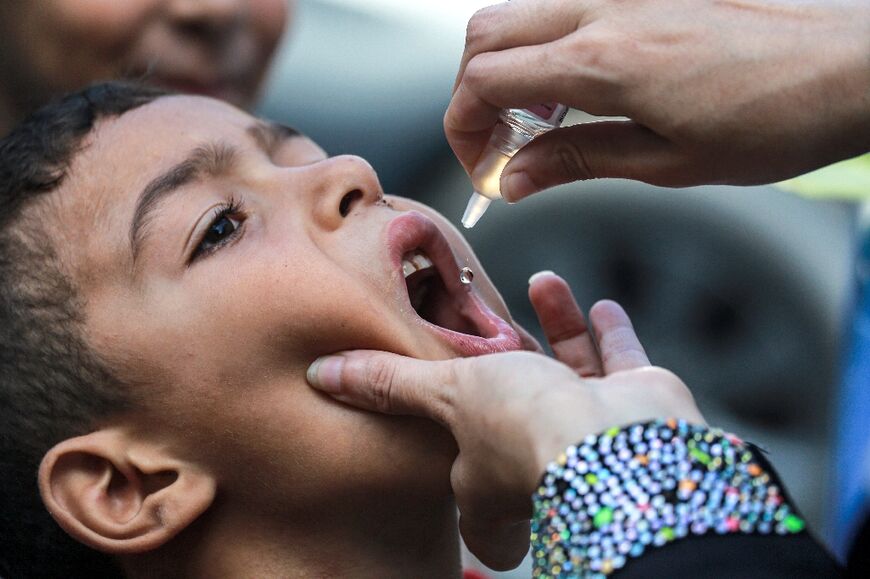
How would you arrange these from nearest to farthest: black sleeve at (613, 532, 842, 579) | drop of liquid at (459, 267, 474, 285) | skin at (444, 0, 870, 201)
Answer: black sleeve at (613, 532, 842, 579)
skin at (444, 0, 870, 201)
drop of liquid at (459, 267, 474, 285)

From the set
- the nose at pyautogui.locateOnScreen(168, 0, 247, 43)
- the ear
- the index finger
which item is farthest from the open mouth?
the nose at pyautogui.locateOnScreen(168, 0, 247, 43)

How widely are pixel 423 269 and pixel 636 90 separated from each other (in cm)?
55

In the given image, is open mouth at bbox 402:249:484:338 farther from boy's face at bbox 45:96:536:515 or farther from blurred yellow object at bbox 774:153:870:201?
blurred yellow object at bbox 774:153:870:201

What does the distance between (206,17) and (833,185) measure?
207 cm

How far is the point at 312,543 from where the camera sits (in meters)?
1.73

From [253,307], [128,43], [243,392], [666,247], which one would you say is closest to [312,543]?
[243,392]

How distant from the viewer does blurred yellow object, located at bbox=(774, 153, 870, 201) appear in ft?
11.0

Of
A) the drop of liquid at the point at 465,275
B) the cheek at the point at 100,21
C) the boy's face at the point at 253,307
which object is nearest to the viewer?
the boy's face at the point at 253,307

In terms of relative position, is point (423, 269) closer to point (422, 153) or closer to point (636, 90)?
point (636, 90)

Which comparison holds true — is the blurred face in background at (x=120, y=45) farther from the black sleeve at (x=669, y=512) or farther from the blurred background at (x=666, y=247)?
the black sleeve at (x=669, y=512)

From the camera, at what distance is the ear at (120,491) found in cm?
166

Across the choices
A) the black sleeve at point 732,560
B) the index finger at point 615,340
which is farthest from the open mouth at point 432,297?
the black sleeve at point 732,560

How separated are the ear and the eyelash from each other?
325 millimetres

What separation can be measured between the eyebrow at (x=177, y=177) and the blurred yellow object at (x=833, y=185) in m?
2.08
